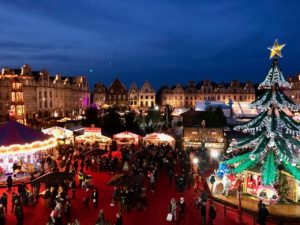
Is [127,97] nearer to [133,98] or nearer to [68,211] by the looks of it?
[133,98]

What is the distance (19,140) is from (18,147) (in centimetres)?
56

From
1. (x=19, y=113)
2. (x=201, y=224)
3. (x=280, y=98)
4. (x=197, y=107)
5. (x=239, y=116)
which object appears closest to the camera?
(x=201, y=224)

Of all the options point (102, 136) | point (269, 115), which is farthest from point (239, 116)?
point (269, 115)

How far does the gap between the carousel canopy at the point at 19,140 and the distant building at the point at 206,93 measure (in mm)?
63414

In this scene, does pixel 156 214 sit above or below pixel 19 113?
below

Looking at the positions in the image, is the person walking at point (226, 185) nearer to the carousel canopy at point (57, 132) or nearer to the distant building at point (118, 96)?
the carousel canopy at point (57, 132)

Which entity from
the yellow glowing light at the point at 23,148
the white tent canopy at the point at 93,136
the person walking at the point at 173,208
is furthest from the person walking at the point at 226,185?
the white tent canopy at the point at 93,136

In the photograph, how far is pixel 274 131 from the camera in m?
17.6

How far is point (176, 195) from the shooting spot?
18953 millimetres

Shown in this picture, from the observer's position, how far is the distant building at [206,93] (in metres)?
84.6

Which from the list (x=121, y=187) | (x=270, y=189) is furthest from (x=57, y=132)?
(x=270, y=189)

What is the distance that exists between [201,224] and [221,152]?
17.7 m

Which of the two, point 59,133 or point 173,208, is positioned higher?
point 59,133

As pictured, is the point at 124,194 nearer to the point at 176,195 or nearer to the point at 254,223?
the point at 176,195
